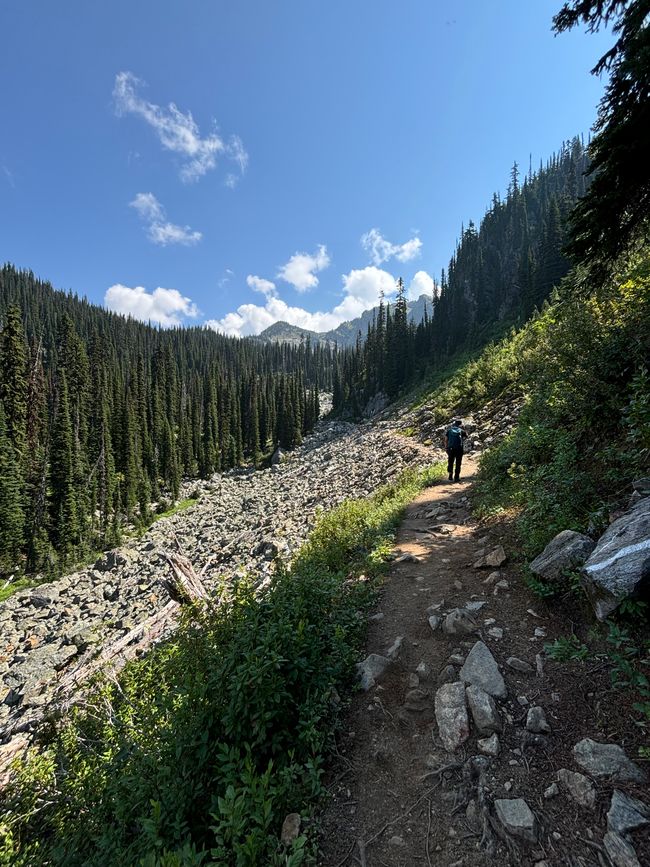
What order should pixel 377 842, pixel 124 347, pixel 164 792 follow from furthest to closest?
pixel 124 347 < pixel 164 792 < pixel 377 842

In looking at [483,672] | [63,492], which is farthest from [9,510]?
[483,672]

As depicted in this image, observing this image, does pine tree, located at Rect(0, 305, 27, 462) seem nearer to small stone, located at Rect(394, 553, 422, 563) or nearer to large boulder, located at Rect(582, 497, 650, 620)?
small stone, located at Rect(394, 553, 422, 563)

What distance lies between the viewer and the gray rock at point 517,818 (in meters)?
2.36

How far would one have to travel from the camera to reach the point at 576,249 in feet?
21.5

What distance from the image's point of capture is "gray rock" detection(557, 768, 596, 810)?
2.43 m

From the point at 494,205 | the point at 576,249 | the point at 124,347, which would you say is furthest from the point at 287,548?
the point at 494,205

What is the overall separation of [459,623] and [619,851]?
8.29ft

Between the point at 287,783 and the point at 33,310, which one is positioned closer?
the point at 287,783

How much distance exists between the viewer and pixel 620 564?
328 centimetres

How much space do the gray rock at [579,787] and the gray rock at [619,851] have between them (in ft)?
0.76

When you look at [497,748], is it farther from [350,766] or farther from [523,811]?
[350,766]

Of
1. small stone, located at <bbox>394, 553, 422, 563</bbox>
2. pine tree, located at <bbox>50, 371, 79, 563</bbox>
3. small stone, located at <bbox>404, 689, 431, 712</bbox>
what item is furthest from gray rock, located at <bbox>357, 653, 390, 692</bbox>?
pine tree, located at <bbox>50, 371, 79, 563</bbox>

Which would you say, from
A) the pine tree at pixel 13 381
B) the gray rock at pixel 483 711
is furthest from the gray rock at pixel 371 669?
the pine tree at pixel 13 381

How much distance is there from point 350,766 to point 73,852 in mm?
2811
